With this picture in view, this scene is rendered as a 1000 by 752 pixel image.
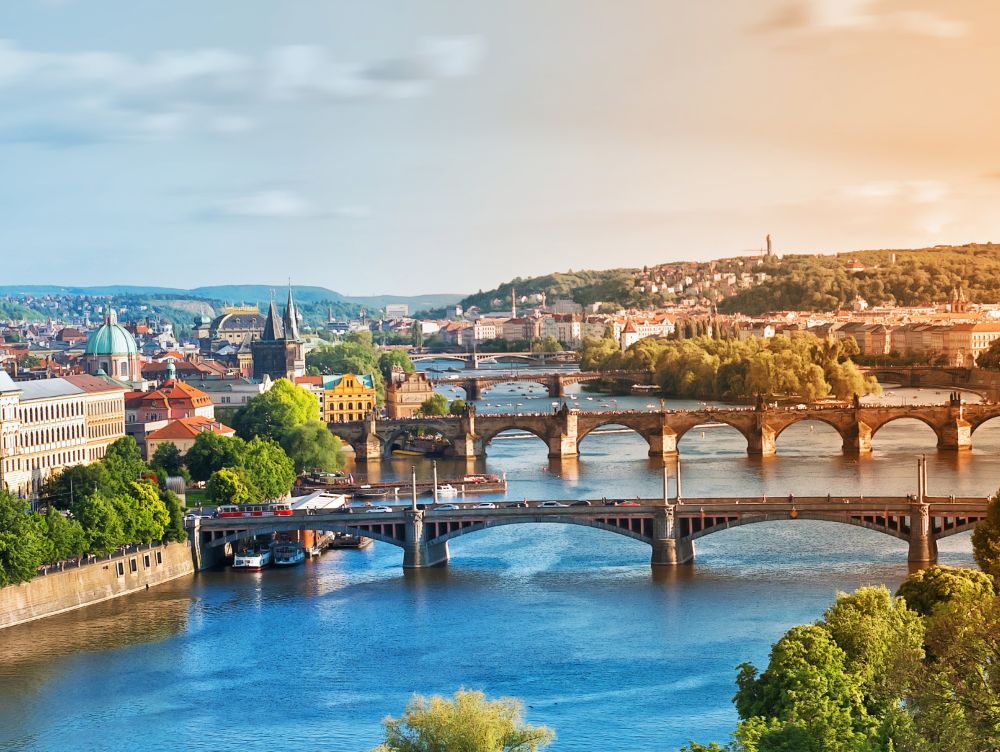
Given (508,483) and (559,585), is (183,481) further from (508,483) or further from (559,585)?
(559,585)

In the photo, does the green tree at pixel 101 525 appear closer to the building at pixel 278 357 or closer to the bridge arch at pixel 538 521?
the bridge arch at pixel 538 521

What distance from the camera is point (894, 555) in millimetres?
35812

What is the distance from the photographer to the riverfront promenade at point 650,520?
35406mm

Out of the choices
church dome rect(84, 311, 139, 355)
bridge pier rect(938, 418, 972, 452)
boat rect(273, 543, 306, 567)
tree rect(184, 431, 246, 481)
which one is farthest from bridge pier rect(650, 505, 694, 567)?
church dome rect(84, 311, 139, 355)

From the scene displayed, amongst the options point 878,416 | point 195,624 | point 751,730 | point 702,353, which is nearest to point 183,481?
point 195,624

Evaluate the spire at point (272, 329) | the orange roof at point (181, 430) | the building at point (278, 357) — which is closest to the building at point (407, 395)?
the building at point (278, 357)

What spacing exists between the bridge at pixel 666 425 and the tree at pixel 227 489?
17.1m

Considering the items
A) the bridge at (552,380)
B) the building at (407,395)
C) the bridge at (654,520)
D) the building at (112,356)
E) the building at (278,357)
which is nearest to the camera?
the bridge at (654,520)

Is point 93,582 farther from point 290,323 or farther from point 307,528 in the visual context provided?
point 290,323

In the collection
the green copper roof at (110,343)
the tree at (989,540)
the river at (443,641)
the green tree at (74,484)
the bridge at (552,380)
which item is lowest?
the river at (443,641)

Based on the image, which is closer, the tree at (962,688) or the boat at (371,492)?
the tree at (962,688)

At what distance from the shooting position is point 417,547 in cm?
3625

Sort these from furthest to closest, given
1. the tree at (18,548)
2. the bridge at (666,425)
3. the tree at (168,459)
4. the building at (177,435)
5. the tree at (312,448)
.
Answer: the bridge at (666,425) < the tree at (312,448) < the building at (177,435) < the tree at (168,459) < the tree at (18,548)

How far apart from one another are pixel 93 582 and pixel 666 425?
90.5 feet
